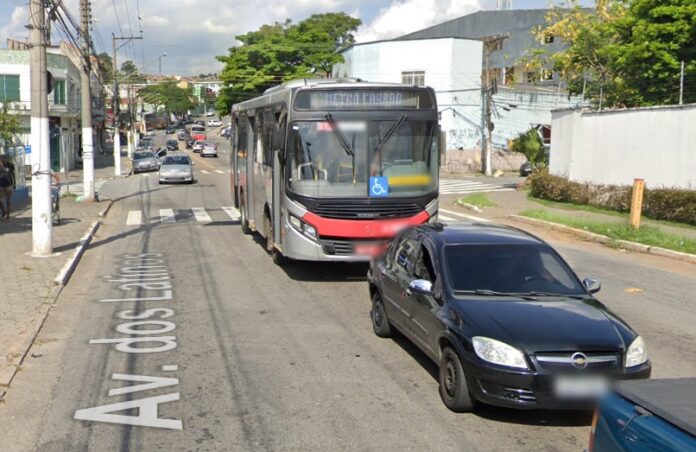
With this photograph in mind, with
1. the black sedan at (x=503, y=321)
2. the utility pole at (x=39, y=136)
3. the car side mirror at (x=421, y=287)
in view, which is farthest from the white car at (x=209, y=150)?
the car side mirror at (x=421, y=287)

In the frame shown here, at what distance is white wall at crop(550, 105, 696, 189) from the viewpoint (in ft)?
67.6

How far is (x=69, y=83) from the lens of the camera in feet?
180

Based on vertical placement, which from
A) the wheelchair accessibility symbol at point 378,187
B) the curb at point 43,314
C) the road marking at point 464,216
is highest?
the wheelchair accessibility symbol at point 378,187

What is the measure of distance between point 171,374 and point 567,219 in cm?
1520

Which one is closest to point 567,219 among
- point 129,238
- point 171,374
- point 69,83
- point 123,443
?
point 129,238

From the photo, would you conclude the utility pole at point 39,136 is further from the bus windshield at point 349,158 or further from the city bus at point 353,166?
the bus windshield at point 349,158

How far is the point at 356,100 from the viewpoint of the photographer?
39.4ft

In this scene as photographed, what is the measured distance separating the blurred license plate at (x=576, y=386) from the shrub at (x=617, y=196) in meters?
14.8

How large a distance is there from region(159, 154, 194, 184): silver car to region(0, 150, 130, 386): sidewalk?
15.1 m

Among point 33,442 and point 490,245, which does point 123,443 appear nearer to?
point 33,442

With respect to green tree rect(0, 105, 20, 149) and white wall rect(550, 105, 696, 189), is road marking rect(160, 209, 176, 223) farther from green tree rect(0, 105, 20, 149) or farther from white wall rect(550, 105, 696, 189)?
white wall rect(550, 105, 696, 189)

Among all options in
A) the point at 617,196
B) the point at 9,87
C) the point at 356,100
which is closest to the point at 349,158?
the point at 356,100

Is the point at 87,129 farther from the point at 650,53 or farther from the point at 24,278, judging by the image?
the point at 650,53

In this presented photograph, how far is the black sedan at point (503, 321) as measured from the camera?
566 cm
